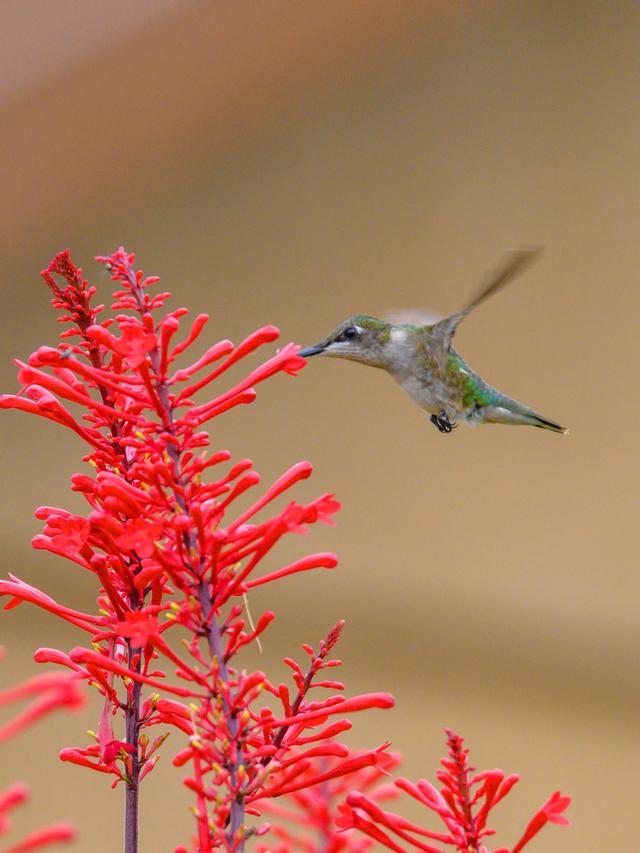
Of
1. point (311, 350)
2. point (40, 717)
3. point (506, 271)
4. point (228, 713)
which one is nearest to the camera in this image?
point (40, 717)

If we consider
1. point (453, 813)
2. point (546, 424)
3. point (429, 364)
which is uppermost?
point (429, 364)

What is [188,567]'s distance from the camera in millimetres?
899

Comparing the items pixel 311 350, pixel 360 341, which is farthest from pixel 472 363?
pixel 311 350

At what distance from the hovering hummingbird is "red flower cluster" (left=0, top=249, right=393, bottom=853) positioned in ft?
2.50

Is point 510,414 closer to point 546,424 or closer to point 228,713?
point 546,424

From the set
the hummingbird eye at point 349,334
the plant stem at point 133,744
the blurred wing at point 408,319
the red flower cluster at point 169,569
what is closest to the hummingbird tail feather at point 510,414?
the blurred wing at point 408,319

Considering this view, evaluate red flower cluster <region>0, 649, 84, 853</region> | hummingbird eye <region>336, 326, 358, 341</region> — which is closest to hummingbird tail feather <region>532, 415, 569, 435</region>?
hummingbird eye <region>336, 326, 358, 341</region>

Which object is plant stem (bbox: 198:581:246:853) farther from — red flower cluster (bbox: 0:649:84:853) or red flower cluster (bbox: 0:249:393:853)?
red flower cluster (bbox: 0:649:84:853)

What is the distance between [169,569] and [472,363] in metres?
2.74

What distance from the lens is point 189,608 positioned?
90 cm

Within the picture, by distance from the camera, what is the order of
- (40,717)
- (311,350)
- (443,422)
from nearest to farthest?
(40,717) < (311,350) < (443,422)

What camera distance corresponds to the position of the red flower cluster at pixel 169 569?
2.83 feet

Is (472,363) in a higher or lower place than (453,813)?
higher

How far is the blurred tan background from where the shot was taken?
3.42 meters
